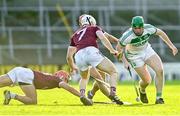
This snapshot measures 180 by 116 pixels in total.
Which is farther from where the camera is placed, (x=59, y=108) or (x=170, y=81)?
(x=170, y=81)

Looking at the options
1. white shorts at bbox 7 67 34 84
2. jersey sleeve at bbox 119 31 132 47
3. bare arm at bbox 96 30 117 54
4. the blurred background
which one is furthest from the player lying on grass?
the blurred background

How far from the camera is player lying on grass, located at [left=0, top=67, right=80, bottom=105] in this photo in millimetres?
18422

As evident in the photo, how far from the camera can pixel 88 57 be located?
60.2 ft

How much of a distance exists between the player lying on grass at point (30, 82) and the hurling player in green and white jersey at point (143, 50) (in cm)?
166

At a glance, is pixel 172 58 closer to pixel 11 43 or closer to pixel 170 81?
pixel 170 81

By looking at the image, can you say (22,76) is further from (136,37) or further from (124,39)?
(136,37)

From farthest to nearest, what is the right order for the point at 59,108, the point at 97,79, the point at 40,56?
1. the point at 40,56
2. the point at 97,79
3. the point at 59,108

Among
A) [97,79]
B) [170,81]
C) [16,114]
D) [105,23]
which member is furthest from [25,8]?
[16,114]

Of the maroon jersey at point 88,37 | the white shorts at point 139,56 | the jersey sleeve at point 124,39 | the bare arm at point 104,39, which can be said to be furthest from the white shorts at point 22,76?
the white shorts at point 139,56

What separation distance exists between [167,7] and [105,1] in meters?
3.91

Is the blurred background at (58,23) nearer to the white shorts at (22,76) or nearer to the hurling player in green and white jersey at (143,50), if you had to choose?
the hurling player in green and white jersey at (143,50)

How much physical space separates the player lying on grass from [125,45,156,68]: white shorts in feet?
5.98

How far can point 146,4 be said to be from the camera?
49.6 metres

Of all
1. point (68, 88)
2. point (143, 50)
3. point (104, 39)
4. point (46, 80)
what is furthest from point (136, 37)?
point (46, 80)
